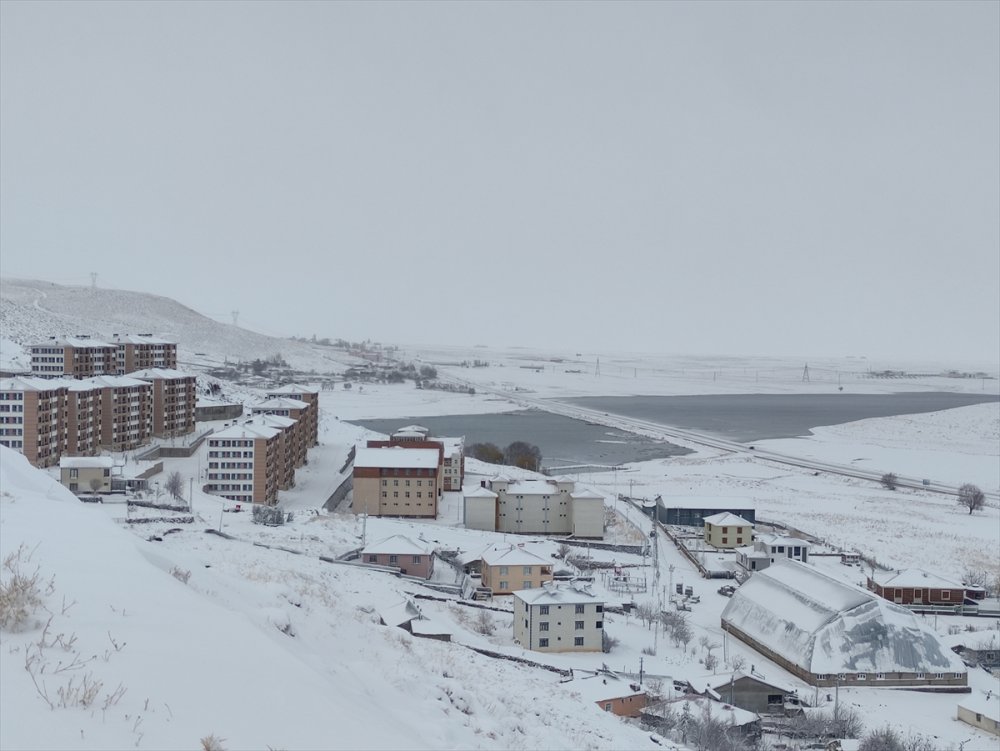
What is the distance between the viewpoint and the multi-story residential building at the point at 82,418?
3145cm

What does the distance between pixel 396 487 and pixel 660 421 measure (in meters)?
50.1

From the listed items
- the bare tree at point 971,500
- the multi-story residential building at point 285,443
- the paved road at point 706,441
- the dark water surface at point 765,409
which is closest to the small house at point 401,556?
the multi-story residential building at point 285,443

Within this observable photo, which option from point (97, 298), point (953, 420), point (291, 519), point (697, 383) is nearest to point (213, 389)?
point (291, 519)

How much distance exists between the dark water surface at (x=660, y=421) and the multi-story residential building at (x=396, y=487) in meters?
17.0

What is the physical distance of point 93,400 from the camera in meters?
33.2

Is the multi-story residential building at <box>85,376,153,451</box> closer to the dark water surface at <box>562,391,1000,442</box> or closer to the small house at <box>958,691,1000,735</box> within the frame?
the small house at <box>958,691,1000,735</box>

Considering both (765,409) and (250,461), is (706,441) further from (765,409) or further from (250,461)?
(250,461)

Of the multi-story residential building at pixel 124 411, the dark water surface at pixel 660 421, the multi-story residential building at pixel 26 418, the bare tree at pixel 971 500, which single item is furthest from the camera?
the dark water surface at pixel 660 421

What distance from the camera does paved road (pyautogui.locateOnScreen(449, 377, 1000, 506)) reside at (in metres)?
46.1

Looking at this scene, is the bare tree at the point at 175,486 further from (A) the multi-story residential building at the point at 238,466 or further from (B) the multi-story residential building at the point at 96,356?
(B) the multi-story residential building at the point at 96,356

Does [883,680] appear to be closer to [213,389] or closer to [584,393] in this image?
[213,389]

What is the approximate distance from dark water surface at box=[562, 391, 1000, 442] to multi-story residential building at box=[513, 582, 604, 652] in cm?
4974

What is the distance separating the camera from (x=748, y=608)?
20766 millimetres

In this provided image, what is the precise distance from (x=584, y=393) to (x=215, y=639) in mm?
114745
